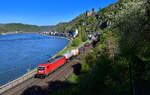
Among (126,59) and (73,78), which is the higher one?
(126,59)

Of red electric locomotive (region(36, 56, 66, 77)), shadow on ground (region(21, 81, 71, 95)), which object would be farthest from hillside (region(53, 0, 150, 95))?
red electric locomotive (region(36, 56, 66, 77))

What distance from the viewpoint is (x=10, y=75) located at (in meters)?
51.6

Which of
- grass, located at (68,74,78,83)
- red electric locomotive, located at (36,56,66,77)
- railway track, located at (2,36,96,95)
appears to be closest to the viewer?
railway track, located at (2,36,96,95)

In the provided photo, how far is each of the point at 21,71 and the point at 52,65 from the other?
26.3m

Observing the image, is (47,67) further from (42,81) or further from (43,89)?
(43,89)

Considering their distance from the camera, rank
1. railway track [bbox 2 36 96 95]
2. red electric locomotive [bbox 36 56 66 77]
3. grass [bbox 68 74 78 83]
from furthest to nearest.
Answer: grass [bbox 68 74 78 83], red electric locomotive [bbox 36 56 66 77], railway track [bbox 2 36 96 95]

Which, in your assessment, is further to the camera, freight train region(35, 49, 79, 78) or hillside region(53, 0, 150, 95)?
freight train region(35, 49, 79, 78)

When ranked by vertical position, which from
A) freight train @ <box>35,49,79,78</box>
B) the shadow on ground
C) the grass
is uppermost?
freight train @ <box>35,49,79,78</box>

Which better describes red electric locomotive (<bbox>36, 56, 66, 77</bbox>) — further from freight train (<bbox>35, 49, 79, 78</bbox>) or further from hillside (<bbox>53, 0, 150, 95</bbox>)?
hillside (<bbox>53, 0, 150, 95</bbox>)

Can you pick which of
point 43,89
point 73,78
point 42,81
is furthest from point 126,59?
point 42,81

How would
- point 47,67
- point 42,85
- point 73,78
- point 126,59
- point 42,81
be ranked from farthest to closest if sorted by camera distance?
1. point 73,78
2. point 47,67
3. point 42,81
4. point 42,85
5. point 126,59

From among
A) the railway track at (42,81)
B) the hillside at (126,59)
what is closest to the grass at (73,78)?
the railway track at (42,81)

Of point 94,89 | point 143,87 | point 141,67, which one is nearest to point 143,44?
point 141,67

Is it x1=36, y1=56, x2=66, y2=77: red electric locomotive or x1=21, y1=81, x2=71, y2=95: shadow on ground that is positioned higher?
x1=36, y1=56, x2=66, y2=77: red electric locomotive
